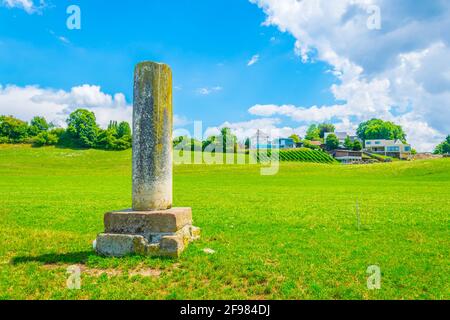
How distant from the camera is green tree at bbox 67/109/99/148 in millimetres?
114787

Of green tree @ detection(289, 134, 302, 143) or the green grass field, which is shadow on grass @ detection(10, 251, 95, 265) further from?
green tree @ detection(289, 134, 302, 143)

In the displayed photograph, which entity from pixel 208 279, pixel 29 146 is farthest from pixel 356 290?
pixel 29 146

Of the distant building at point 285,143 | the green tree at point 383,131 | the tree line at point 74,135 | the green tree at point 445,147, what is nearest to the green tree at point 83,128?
the tree line at point 74,135

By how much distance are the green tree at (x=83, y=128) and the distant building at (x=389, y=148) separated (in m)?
113

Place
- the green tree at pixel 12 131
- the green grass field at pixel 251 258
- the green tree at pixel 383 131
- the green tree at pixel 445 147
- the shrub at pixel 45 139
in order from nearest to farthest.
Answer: the green grass field at pixel 251 258
the shrub at pixel 45 139
the green tree at pixel 12 131
the green tree at pixel 445 147
the green tree at pixel 383 131

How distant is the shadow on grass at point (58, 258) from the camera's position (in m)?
8.65

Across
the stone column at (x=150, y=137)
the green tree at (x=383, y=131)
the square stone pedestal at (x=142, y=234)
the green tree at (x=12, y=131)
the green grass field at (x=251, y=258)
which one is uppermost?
the green tree at (x=383, y=131)

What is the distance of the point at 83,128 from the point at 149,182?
395 ft

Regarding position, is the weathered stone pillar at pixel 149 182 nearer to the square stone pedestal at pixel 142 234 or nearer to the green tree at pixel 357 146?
the square stone pedestal at pixel 142 234

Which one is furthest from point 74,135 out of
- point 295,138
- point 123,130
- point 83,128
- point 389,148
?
point 389,148

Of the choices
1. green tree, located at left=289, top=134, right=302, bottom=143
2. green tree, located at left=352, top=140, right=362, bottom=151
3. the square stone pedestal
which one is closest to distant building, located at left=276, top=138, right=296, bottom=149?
green tree, located at left=289, top=134, right=302, bottom=143

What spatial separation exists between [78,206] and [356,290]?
17.0m

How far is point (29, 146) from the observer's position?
10694cm

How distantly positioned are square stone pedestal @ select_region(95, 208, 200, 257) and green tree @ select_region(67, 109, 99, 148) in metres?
113
